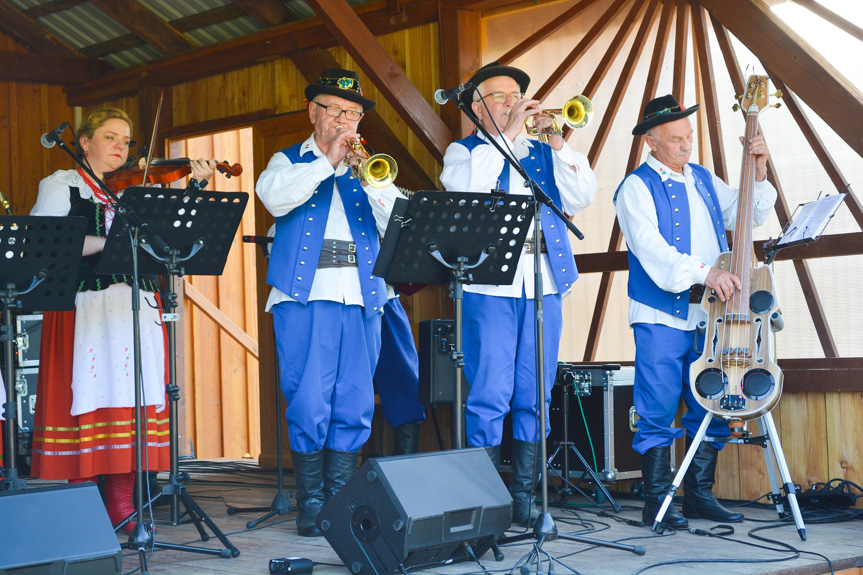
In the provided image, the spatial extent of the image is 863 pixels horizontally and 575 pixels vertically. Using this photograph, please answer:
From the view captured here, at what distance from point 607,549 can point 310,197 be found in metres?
1.65

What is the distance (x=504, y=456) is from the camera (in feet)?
16.3

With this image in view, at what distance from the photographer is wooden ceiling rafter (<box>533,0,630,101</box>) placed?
5269 millimetres

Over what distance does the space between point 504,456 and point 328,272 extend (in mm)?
1695

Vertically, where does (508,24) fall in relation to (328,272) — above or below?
above

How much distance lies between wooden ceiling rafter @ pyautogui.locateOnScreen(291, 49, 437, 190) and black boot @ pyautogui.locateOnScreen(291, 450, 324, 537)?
229 centimetres

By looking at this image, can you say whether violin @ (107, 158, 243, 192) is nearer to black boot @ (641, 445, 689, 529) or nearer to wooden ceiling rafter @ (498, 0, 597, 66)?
black boot @ (641, 445, 689, 529)

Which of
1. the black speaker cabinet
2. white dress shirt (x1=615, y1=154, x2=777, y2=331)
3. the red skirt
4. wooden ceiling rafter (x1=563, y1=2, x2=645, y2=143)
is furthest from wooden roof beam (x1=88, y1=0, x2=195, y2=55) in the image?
white dress shirt (x1=615, y1=154, x2=777, y2=331)

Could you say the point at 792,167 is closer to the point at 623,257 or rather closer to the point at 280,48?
the point at 623,257

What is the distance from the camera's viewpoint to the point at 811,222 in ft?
12.0

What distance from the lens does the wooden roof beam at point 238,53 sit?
19.4ft

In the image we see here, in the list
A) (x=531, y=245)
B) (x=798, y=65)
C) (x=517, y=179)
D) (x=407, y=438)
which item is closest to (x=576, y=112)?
(x=517, y=179)

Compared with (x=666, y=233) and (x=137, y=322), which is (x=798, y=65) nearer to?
(x=666, y=233)

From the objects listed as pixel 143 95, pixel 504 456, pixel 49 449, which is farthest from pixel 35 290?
pixel 143 95

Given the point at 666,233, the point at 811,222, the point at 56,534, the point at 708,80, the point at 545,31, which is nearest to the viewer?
the point at 56,534
